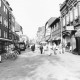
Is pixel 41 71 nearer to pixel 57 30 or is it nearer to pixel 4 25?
pixel 4 25

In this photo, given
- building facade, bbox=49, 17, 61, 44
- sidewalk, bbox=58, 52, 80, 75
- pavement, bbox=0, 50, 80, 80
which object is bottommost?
pavement, bbox=0, 50, 80, 80

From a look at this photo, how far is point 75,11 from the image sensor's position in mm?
20094

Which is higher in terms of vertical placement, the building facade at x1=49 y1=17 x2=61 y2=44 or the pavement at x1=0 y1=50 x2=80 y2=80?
the building facade at x1=49 y1=17 x2=61 y2=44

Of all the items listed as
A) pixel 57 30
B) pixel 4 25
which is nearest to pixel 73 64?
pixel 57 30

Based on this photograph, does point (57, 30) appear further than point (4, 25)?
Yes

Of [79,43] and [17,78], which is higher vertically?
[79,43]

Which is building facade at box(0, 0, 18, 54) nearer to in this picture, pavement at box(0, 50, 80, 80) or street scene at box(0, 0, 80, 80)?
street scene at box(0, 0, 80, 80)

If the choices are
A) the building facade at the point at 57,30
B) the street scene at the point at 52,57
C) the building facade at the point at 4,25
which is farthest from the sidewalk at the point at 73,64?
the building facade at the point at 57,30

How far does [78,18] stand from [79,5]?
1.71 meters

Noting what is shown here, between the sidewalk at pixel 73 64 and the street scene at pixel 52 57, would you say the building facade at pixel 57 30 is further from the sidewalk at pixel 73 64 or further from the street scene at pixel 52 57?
the sidewalk at pixel 73 64

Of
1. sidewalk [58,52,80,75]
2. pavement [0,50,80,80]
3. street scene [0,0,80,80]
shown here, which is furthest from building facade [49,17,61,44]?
pavement [0,50,80,80]

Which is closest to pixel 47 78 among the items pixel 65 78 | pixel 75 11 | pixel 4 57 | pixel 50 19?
pixel 65 78

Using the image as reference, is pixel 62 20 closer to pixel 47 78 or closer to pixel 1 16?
pixel 1 16

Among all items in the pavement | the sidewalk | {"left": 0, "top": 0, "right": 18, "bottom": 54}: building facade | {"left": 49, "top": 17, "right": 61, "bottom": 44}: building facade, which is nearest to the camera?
the pavement
